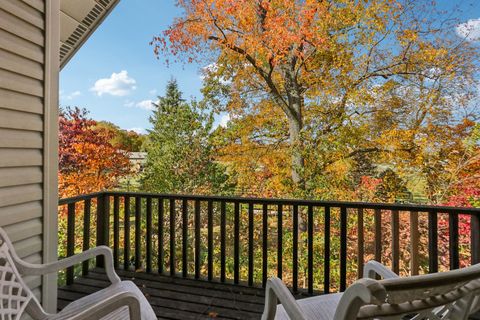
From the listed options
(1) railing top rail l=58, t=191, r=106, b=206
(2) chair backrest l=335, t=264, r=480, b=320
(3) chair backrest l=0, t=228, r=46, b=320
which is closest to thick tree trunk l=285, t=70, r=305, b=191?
(1) railing top rail l=58, t=191, r=106, b=206

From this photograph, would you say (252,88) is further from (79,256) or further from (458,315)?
(458,315)

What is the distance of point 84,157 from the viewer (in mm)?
9055

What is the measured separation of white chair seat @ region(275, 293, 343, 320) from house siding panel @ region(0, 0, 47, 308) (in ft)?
4.77

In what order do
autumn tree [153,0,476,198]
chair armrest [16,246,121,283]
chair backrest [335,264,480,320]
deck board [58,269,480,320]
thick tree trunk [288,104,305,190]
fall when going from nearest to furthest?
1. chair backrest [335,264,480,320]
2. chair armrest [16,246,121,283]
3. deck board [58,269,480,320]
4. autumn tree [153,0,476,198]
5. thick tree trunk [288,104,305,190]

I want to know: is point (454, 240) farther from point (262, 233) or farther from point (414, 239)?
point (262, 233)

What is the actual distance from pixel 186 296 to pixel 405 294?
212 cm

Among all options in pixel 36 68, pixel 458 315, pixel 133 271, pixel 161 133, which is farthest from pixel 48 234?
pixel 161 133

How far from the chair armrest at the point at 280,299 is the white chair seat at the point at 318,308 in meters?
0.15

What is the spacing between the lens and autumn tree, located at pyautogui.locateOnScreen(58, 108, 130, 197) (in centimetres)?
877

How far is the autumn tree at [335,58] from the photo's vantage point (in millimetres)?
6902

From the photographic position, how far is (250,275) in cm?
286

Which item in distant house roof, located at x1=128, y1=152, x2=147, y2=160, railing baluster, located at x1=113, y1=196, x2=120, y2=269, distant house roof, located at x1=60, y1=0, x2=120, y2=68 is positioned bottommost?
railing baluster, located at x1=113, y1=196, x2=120, y2=269

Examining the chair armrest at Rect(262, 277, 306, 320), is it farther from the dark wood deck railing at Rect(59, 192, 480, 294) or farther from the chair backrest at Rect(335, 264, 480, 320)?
the dark wood deck railing at Rect(59, 192, 480, 294)

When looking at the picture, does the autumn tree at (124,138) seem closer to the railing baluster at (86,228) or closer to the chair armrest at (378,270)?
the railing baluster at (86,228)
